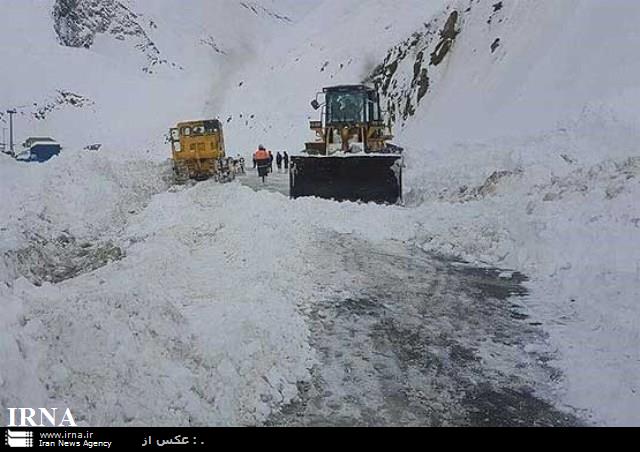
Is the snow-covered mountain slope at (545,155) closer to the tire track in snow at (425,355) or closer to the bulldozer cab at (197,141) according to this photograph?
the tire track in snow at (425,355)

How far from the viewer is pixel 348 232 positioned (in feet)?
39.1

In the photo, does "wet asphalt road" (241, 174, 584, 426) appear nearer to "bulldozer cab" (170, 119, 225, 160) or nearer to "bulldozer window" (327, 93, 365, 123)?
"bulldozer window" (327, 93, 365, 123)

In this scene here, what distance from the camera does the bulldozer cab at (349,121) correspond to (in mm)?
18375

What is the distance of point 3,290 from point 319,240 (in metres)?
5.93

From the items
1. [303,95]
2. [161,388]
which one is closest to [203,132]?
[161,388]

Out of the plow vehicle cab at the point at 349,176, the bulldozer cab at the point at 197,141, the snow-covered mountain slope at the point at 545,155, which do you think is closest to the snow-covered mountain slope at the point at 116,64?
the bulldozer cab at the point at 197,141

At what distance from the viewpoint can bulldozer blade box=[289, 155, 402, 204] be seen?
51.1 feet

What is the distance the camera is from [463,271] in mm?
9469

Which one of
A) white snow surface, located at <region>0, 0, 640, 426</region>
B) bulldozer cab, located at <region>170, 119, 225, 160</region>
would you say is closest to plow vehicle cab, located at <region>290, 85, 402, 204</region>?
white snow surface, located at <region>0, 0, 640, 426</region>

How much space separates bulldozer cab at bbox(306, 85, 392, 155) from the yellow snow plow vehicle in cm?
676

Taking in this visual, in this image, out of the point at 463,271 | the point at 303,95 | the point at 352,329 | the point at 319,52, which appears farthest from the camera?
the point at 319,52

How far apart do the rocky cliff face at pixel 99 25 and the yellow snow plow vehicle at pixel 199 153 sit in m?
59.3
